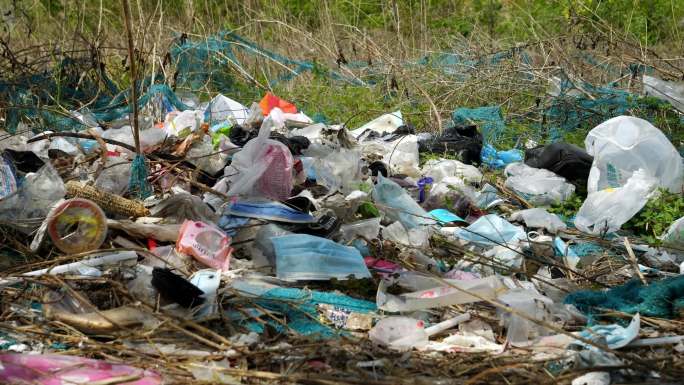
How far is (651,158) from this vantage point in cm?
462

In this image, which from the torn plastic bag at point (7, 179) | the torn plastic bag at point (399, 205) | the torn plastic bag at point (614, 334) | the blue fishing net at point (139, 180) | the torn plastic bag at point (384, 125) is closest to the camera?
the torn plastic bag at point (614, 334)

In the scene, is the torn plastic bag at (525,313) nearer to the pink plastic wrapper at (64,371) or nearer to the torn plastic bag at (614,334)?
the torn plastic bag at (614,334)

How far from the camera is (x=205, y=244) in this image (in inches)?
131

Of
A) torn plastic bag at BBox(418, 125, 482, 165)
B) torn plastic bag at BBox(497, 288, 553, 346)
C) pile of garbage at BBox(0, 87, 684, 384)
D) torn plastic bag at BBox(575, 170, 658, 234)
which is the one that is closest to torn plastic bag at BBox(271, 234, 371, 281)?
pile of garbage at BBox(0, 87, 684, 384)

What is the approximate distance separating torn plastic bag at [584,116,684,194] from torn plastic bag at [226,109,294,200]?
1.79m

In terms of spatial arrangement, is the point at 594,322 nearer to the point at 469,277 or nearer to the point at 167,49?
the point at 469,277

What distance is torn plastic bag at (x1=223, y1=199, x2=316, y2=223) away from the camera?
3.55m

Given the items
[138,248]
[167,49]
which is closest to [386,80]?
[167,49]

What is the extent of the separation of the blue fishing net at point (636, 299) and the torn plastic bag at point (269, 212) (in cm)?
119

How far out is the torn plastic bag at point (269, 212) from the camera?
355cm

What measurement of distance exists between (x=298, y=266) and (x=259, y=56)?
418cm

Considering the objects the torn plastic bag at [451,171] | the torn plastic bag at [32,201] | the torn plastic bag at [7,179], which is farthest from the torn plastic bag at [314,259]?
the torn plastic bag at [451,171]

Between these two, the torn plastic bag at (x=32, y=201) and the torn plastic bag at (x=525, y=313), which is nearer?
the torn plastic bag at (x=525, y=313)

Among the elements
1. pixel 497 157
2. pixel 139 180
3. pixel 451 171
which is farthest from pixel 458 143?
pixel 139 180
